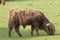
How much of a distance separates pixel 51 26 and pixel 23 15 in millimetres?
1316

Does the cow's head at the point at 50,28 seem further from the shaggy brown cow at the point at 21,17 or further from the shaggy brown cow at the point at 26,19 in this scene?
the shaggy brown cow at the point at 21,17

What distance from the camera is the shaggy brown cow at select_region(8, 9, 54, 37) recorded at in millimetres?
14781

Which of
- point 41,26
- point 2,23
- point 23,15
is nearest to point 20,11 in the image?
point 23,15

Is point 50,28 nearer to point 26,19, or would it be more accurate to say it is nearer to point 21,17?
point 26,19

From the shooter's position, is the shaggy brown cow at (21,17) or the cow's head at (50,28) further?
the cow's head at (50,28)

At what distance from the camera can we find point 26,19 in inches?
585

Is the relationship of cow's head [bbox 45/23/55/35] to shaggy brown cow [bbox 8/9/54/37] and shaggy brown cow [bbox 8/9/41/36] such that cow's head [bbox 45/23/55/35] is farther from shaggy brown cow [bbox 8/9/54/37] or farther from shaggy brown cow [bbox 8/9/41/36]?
shaggy brown cow [bbox 8/9/41/36]

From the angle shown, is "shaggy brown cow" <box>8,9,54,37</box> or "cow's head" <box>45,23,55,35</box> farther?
"cow's head" <box>45,23,55,35</box>

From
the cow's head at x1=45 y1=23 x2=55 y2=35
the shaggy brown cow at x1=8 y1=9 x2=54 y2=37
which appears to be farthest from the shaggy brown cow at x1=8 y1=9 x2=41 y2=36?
the cow's head at x1=45 y1=23 x2=55 y2=35

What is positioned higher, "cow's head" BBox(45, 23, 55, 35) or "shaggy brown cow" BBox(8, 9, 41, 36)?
"shaggy brown cow" BBox(8, 9, 41, 36)

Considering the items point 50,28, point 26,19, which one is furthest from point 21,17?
point 50,28

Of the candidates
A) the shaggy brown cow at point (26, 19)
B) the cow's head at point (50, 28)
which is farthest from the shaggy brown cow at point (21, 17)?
the cow's head at point (50, 28)

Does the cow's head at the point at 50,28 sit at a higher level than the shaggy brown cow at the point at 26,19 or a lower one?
lower

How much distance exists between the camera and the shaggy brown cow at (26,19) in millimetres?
14781
